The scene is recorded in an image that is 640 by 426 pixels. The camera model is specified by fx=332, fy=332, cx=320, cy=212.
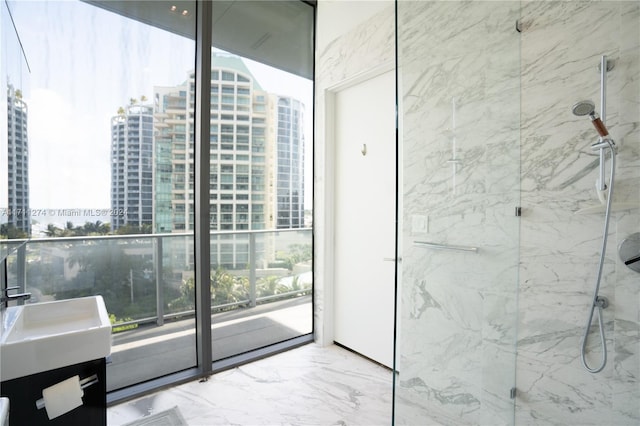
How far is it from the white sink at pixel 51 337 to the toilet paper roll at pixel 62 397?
74 mm

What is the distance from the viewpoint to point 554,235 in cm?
150

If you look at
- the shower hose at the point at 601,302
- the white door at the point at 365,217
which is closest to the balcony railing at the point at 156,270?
the white door at the point at 365,217

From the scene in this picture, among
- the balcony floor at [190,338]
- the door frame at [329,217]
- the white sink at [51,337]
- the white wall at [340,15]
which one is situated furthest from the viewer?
the door frame at [329,217]

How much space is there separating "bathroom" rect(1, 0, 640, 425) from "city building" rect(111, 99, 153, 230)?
170 cm

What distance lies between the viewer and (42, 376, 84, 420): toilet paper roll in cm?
124

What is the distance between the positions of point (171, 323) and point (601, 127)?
2.68 m

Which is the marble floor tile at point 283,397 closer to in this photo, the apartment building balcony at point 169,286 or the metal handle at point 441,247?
the apartment building balcony at point 169,286

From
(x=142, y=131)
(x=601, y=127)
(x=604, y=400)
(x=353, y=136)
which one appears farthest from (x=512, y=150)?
(x=142, y=131)

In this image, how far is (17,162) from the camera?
5.49 ft

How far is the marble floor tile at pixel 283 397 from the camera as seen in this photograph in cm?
193

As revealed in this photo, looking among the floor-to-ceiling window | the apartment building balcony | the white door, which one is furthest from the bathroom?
the apartment building balcony

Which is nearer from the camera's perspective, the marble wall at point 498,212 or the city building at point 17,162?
the marble wall at point 498,212

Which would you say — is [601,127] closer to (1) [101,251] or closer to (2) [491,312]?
(2) [491,312]

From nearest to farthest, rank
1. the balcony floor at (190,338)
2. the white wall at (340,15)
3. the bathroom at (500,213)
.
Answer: the bathroom at (500,213)
the balcony floor at (190,338)
the white wall at (340,15)
